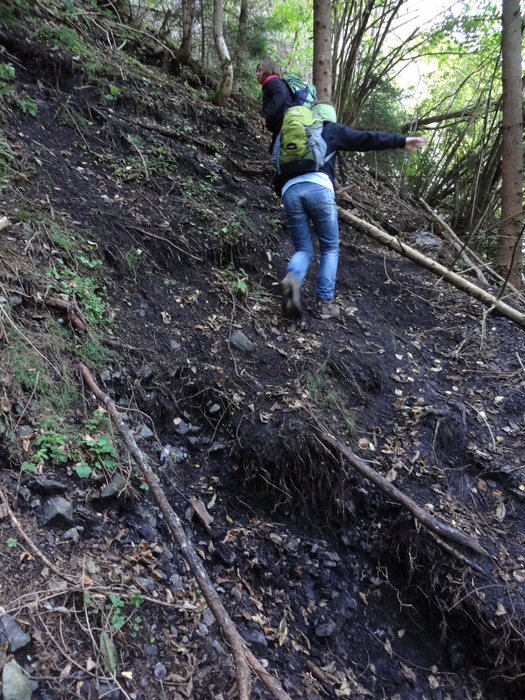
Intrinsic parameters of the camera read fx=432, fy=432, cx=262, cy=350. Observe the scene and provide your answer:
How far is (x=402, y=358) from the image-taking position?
4316 mm

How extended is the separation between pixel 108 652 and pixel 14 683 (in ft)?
1.22

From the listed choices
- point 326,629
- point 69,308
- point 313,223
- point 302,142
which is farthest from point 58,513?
point 302,142

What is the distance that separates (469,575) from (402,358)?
2.04 meters

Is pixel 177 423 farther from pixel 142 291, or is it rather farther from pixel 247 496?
pixel 142 291

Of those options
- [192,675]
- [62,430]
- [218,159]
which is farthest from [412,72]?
[192,675]

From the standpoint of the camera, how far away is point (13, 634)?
168 cm

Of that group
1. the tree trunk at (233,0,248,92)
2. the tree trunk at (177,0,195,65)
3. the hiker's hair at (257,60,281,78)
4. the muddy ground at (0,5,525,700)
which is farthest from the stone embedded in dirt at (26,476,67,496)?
the tree trunk at (233,0,248,92)

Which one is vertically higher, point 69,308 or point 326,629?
point 69,308

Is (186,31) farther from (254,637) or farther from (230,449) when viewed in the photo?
(254,637)

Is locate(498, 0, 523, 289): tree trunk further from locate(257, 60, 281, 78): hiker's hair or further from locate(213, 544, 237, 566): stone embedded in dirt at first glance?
locate(213, 544, 237, 566): stone embedded in dirt

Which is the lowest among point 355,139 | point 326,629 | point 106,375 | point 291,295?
point 326,629

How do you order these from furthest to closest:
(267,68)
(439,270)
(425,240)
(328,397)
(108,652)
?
1. (425,240)
2. (439,270)
3. (267,68)
4. (328,397)
5. (108,652)

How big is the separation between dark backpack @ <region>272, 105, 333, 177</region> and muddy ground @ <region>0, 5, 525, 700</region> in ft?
3.49

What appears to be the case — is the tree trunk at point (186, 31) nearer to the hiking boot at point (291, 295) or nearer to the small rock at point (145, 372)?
the hiking boot at point (291, 295)
